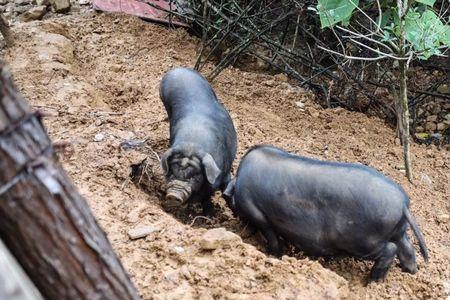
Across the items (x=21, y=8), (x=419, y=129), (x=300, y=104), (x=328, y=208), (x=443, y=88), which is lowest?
(x=419, y=129)

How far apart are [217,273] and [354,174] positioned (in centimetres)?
100

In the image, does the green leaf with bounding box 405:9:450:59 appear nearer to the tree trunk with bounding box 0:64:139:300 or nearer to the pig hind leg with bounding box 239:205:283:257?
the pig hind leg with bounding box 239:205:283:257

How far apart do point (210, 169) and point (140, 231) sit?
791 mm

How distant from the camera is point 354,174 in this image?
136 inches

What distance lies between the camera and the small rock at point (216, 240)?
3.13 metres

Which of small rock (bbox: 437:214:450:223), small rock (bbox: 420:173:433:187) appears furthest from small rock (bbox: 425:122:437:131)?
small rock (bbox: 437:214:450:223)

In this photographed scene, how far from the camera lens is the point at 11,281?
1.53 meters

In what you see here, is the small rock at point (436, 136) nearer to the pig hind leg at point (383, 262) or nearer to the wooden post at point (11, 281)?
the pig hind leg at point (383, 262)

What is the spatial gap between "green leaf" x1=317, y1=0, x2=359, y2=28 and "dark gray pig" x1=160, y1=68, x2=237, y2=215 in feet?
3.44

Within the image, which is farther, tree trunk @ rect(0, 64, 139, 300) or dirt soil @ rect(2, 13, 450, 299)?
dirt soil @ rect(2, 13, 450, 299)

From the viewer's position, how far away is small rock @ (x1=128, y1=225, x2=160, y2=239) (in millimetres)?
3287

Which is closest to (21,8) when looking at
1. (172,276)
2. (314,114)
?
(314,114)

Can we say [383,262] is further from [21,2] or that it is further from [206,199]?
[21,2]

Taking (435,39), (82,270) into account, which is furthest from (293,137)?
(82,270)
